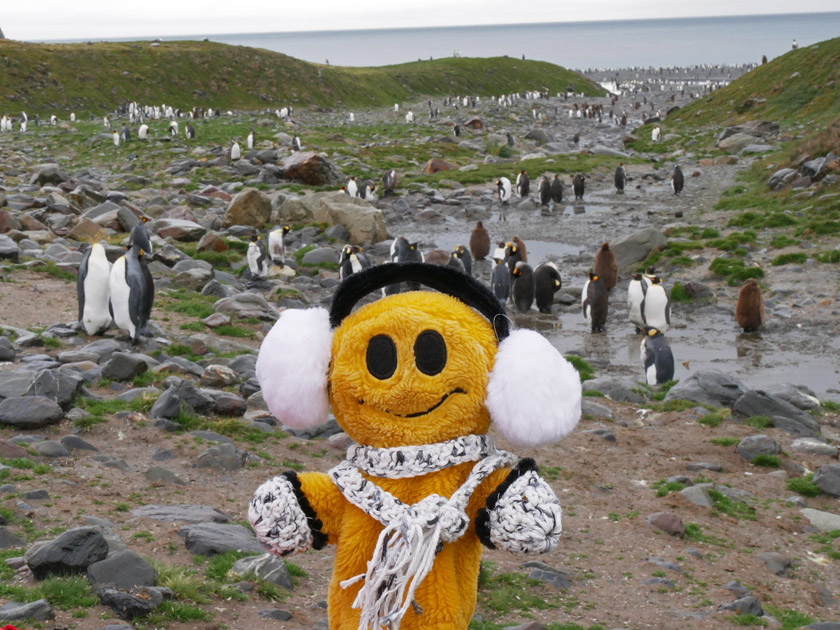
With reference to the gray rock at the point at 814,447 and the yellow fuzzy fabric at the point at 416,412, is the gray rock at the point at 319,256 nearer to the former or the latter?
the gray rock at the point at 814,447

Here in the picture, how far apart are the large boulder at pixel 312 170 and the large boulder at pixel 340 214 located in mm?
5015

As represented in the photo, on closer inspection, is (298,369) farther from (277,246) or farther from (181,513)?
(277,246)

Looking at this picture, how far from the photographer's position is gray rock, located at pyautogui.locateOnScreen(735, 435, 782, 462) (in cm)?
851

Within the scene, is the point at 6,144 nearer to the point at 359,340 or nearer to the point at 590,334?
the point at 590,334

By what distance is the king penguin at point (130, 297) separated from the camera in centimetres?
992

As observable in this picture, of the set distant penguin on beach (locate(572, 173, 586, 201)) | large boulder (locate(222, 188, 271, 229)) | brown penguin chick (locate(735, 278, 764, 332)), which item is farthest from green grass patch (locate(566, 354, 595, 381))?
distant penguin on beach (locate(572, 173, 586, 201))

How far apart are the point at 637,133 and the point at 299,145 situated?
22.8m

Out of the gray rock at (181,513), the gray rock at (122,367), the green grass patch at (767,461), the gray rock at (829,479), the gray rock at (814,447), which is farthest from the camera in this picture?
the gray rock at (814,447)

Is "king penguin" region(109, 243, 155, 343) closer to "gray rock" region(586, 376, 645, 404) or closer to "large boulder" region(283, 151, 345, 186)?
"gray rock" region(586, 376, 645, 404)

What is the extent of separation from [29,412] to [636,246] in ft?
47.2

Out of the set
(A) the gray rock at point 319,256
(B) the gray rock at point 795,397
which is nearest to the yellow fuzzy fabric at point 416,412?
(B) the gray rock at point 795,397

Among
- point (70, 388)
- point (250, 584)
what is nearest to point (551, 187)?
point (70, 388)

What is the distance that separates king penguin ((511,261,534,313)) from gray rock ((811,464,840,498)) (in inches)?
319

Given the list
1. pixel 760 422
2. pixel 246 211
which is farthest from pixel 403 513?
pixel 246 211
